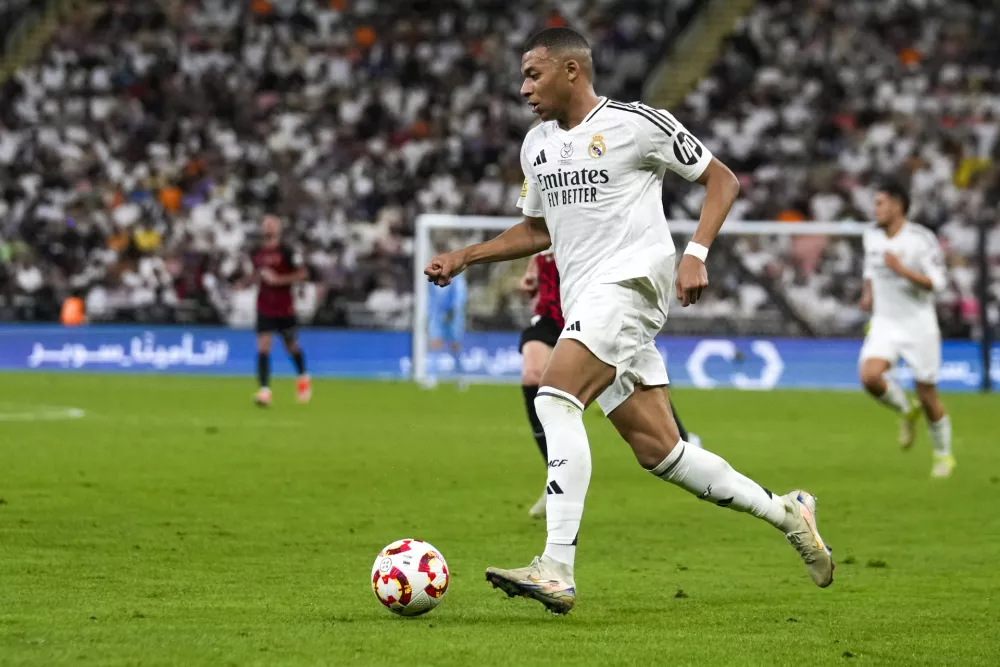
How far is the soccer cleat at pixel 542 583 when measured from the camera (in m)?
6.52

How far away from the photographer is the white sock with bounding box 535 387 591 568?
6734 mm

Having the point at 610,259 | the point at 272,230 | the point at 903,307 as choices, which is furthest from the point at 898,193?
the point at 272,230

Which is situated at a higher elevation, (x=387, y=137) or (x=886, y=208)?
(x=886, y=208)

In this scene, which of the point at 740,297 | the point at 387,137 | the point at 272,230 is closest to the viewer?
the point at 272,230

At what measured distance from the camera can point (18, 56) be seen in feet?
127

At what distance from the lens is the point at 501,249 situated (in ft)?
24.7

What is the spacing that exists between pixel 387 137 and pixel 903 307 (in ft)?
67.0

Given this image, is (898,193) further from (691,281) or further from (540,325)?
(691,281)

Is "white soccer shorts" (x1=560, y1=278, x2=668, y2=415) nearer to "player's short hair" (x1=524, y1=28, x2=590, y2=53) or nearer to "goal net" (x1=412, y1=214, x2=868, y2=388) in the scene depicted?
"player's short hair" (x1=524, y1=28, x2=590, y2=53)

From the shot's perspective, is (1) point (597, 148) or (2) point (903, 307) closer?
(1) point (597, 148)

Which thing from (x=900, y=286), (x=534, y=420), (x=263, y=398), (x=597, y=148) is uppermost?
(x=597, y=148)

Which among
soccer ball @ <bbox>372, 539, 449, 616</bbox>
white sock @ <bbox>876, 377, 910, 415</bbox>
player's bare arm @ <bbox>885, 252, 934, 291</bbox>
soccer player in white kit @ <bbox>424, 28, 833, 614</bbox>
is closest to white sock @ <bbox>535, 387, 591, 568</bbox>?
soccer player in white kit @ <bbox>424, 28, 833, 614</bbox>

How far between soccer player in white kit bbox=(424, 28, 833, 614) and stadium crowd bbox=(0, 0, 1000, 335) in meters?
20.3

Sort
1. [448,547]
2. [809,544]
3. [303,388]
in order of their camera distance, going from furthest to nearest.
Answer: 1. [303,388]
2. [448,547]
3. [809,544]
